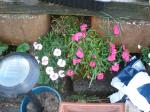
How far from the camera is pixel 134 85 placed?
2.69 metres

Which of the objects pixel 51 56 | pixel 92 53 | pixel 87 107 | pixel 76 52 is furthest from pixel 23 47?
pixel 87 107

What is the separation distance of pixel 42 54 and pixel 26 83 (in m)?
0.90

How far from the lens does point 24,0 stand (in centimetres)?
279

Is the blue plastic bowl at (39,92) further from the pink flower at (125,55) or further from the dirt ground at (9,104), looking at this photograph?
the pink flower at (125,55)

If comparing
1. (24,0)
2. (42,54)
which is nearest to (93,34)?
(42,54)

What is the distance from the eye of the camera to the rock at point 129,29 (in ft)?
8.80

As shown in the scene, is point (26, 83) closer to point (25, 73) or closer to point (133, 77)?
point (25, 73)

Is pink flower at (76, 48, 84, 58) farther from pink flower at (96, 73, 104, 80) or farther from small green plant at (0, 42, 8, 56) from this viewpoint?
small green plant at (0, 42, 8, 56)

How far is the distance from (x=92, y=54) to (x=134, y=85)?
412 mm

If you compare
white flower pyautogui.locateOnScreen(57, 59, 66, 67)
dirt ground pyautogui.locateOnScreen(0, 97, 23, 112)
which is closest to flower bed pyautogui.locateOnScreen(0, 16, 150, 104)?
white flower pyautogui.locateOnScreen(57, 59, 66, 67)

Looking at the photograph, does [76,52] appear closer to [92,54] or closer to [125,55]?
[92,54]

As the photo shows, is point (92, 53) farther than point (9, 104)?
No

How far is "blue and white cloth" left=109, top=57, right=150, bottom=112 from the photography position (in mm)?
2660

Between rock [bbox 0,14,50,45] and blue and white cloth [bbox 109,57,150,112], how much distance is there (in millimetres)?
749
